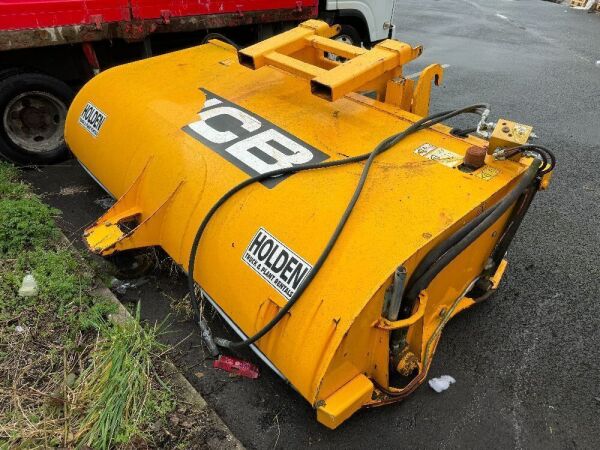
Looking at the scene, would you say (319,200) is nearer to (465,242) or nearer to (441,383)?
(465,242)

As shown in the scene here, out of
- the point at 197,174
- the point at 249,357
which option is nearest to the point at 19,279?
the point at 197,174

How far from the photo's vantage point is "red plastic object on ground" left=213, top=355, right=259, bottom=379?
8.29 feet

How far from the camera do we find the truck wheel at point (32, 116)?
3.77 metres

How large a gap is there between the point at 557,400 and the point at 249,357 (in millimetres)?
1668

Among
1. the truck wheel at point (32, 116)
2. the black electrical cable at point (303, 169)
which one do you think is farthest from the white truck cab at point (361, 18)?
the black electrical cable at point (303, 169)

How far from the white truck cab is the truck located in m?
0.75

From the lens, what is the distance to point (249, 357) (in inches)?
103

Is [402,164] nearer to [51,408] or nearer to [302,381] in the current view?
[302,381]

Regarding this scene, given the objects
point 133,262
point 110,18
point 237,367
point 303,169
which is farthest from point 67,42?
point 237,367

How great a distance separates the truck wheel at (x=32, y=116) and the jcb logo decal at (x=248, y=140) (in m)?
1.77

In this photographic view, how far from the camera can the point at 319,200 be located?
2188mm

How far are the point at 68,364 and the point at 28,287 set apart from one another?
65cm

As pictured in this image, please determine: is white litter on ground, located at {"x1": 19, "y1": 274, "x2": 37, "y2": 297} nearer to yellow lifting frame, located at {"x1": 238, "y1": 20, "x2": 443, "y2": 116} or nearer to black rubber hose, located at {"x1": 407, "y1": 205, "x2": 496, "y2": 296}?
yellow lifting frame, located at {"x1": 238, "y1": 20, "x2": 443, "y2": 116}

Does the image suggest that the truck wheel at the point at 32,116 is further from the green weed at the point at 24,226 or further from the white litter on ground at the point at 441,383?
the white litter on ground at the point at 441,383
